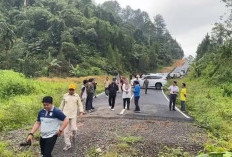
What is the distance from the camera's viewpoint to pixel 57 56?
174 ft

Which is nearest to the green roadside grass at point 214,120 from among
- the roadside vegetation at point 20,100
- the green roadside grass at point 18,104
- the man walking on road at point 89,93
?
the man walking on road at point 89,93

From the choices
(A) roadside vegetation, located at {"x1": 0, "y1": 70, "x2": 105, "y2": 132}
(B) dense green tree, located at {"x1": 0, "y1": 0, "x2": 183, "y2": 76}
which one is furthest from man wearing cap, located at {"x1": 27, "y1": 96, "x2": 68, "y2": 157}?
(B) dense green tree, located at {"x1": 0, "y1": 0, "x2": 183, "y2": 76}

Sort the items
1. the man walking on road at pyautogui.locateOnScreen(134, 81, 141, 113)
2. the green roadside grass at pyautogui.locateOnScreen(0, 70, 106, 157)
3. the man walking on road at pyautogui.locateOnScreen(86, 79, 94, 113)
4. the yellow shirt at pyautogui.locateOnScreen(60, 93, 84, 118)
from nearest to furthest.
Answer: the yellow shirt at pyautogui.locateOnScreen(60, 93, 84, 118), the green roadside grass at pyautogui.locateOnScreen(0, 70, 106, 157), the man walking on road at pyautogui.locateOnScreen(86, 79, 94, 113), the man walking on road at pyautogui.locateOnScreen(134, 81, 141, 113)

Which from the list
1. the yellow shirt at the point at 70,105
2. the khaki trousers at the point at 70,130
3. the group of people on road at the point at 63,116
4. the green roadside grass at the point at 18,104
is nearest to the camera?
the group of people on road at the point at 63,116

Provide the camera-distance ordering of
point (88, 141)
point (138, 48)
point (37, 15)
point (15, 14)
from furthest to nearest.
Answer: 1. point (138, 48)
2. point (15, 14)
3. point (37, 15)
4. point (88, 141)

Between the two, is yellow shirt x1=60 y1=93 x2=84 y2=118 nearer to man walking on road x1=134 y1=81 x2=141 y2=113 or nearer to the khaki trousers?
the khaki trousers

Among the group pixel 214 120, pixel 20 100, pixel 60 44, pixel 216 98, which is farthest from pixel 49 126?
pixel 60 44

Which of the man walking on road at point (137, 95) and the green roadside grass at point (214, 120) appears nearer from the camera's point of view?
the green roadside grass at point (214, 120)

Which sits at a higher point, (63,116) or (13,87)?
(13,87)

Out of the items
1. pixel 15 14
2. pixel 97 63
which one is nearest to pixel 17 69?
pixel 97 63

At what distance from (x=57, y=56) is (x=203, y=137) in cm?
4188

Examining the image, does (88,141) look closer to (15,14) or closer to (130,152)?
(130,152)

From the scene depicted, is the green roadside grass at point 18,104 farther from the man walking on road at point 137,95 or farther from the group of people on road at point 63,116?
the man walking on road at point 137,95

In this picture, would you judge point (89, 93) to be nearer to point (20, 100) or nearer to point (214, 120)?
point (20, 100)
